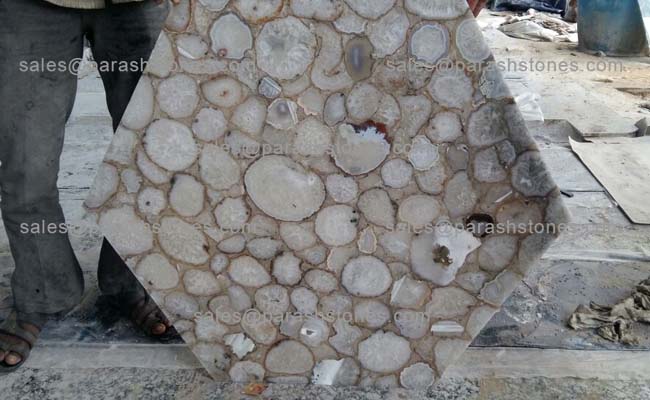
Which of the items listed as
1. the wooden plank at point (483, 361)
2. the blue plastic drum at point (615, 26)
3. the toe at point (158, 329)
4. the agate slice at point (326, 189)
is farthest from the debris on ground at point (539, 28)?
the toe at point (158, 329)

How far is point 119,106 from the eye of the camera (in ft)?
5.19

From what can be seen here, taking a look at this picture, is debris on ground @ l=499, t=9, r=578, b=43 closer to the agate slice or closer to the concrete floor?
the concrete floor

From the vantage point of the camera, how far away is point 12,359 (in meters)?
1.58

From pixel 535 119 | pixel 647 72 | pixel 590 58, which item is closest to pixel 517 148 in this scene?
pixel 535 119

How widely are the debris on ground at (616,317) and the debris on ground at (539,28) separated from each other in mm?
4336

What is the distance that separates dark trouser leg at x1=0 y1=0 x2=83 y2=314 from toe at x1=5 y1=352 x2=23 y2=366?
0.12m

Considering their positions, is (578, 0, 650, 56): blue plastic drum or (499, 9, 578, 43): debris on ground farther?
(499, 9, 578, 43): debris on ground

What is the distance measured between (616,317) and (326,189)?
982 millimetres

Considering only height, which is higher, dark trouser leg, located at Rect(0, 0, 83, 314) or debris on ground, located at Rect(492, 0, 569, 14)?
dark trouser leg, located at Rect(0, 0, 83, 314)

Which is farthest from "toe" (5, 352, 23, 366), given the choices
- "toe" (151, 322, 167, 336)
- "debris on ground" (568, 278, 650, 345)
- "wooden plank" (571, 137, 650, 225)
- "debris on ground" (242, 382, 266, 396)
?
"wooden plank" (571, 137, 650, 225)

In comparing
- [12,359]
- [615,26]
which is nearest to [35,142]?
[12,359]

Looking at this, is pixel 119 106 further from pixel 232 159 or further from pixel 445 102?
pixel 445 102

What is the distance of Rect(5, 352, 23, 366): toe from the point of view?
5.16 ft

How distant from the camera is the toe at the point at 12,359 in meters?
1.57
